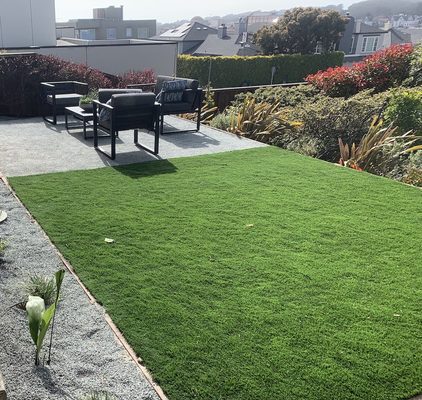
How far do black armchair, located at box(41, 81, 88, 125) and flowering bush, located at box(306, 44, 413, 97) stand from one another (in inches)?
232

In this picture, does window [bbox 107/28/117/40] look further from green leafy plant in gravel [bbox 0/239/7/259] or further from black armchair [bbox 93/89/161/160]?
green leafy plant in gravel [bbox 0/239/7/259]

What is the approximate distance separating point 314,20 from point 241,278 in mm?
39832

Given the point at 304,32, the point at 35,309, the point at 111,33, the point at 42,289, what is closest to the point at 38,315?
the point at 35,309

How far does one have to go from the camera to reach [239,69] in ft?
100.0

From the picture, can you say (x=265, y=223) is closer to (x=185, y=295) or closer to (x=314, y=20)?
(x=185, y=295)

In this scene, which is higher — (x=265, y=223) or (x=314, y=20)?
(x=314, y=20)

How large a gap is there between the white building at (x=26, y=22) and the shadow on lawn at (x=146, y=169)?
45.1 ft

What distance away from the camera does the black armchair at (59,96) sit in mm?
8828

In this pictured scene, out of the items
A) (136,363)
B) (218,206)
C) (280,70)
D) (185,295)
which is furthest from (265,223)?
(280,70)

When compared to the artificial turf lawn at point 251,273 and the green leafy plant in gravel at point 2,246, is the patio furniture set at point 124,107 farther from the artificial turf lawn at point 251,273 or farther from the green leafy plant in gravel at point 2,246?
the green leafy plant in gravel at point 2,246

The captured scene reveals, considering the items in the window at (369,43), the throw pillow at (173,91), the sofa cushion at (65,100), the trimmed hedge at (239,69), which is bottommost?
the trimmed hedge at (239,69)

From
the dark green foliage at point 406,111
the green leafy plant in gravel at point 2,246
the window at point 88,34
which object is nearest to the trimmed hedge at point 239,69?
the dark green foliage at point 406,111

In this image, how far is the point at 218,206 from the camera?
500 cm

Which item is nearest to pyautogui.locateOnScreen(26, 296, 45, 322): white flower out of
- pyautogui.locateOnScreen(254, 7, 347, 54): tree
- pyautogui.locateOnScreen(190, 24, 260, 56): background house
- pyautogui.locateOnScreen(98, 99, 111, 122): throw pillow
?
pyautogui.locateOnScreen(98, 99, 111, 122): throw pillow
